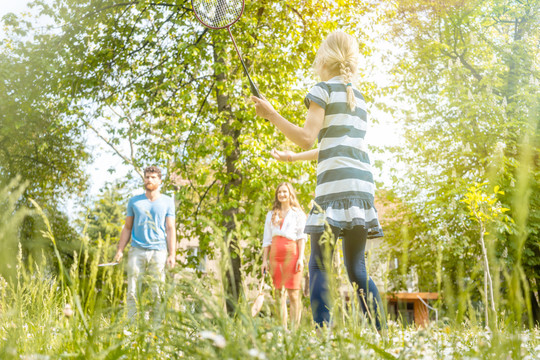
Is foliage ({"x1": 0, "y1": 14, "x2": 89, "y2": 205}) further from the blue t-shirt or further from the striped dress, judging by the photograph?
the striped dress

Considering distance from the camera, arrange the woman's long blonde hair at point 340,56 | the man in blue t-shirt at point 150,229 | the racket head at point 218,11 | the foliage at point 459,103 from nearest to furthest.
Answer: the woman's long blonde hair at point 340,56
the racket head at point 218,11
the man in blue t-shirt at point 150,229
the foliage at point 459,103

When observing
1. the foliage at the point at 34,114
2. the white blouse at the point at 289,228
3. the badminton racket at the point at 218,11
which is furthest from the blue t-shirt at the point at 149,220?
the foliage at the point at 34,114

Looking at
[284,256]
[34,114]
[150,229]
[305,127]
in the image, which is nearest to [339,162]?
[305,127]

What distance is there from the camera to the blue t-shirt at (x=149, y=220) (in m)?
5.86

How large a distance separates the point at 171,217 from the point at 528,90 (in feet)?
36.2

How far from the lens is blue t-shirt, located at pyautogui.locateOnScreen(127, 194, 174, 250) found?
5.86 m

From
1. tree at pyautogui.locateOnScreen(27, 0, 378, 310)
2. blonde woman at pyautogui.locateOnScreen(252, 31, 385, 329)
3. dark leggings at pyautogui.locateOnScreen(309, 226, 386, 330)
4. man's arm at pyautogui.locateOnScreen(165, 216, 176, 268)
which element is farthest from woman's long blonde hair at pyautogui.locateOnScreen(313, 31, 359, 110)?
tree at pyautogui.locateOnScreen(27, 0, 378, 310)

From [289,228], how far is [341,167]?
126 inches

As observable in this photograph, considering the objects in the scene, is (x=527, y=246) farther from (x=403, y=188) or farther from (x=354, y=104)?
(x=354, y=104)

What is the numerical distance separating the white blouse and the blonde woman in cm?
295

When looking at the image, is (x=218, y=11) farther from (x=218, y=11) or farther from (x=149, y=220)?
(x=149, y=220)

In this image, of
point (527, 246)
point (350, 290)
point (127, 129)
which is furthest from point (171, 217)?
point (527, 246)

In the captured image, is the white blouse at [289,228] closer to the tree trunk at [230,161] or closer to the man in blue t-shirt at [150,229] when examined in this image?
the man in blue t-shirt at [150,229]

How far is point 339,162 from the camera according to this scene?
286 centimetres
